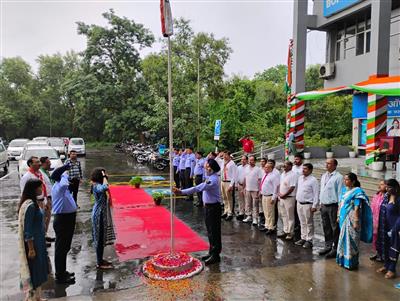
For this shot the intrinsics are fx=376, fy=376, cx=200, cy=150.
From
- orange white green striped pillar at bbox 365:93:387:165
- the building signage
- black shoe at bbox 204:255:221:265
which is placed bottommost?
black shoe at bbox 204:255:221:265

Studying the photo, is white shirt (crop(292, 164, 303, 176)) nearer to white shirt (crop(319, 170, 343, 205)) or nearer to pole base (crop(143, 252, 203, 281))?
white shirt (crop(319, 170, 343, 205))

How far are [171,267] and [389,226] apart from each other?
3.35 m

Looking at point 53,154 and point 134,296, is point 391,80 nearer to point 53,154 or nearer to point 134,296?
point 134,296

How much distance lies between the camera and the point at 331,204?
6.55 metres

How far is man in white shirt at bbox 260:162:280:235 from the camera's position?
793 cm

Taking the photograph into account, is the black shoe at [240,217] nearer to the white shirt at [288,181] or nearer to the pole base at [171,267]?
the white shirt at [288,181]

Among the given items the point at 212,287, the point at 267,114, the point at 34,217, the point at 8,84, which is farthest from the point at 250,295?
the point at 8,84

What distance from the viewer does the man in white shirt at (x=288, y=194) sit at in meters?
7.42

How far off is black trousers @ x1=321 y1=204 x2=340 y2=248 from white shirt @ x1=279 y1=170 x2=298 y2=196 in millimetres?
857

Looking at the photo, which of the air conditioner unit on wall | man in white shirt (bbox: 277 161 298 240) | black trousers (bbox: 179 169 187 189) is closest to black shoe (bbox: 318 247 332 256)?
man in white shirt (bbox: 277 161 298 240)

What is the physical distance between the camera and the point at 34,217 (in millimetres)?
4453

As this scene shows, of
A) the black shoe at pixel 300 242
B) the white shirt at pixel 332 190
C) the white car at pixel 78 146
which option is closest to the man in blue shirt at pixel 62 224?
the black shoe at pixel 300 242

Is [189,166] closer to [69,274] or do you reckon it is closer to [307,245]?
[307,245]

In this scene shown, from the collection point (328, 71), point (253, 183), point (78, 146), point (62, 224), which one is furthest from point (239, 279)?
point (78, 146)
